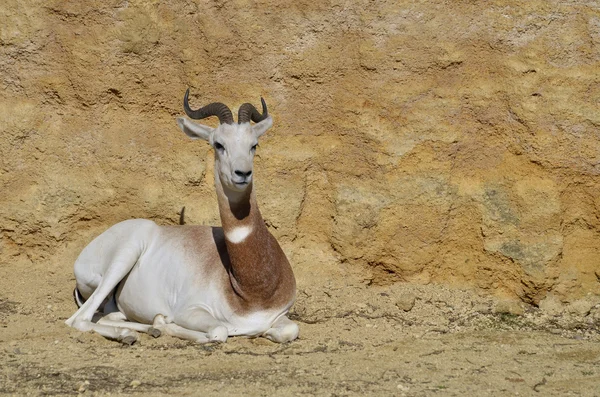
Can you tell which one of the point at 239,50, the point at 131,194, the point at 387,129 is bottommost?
the point at 131,194

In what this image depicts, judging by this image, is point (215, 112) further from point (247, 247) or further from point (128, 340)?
point (128, 340)

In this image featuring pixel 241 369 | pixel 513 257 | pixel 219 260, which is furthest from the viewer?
pixel 513 257

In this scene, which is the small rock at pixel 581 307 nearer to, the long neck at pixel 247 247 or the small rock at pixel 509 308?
the small rock at pixel 509 308

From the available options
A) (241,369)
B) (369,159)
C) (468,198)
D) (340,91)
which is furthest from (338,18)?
(241,369)

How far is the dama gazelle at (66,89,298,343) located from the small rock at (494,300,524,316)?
6.80ft

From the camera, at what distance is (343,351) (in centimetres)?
846

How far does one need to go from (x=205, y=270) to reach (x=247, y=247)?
731mm

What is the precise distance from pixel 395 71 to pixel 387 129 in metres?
0.58

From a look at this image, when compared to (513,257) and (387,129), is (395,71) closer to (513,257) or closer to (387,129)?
(387,129)

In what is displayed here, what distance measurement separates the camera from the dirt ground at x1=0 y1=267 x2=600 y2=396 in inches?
290

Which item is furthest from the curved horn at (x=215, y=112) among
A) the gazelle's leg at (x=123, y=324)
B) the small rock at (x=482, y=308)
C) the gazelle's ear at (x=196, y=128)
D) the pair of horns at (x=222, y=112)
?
the small rock at (x=482, y=308)

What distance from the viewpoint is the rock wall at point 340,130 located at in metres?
10.0

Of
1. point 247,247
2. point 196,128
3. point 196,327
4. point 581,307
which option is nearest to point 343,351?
point 247,247

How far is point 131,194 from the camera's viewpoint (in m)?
10.5
